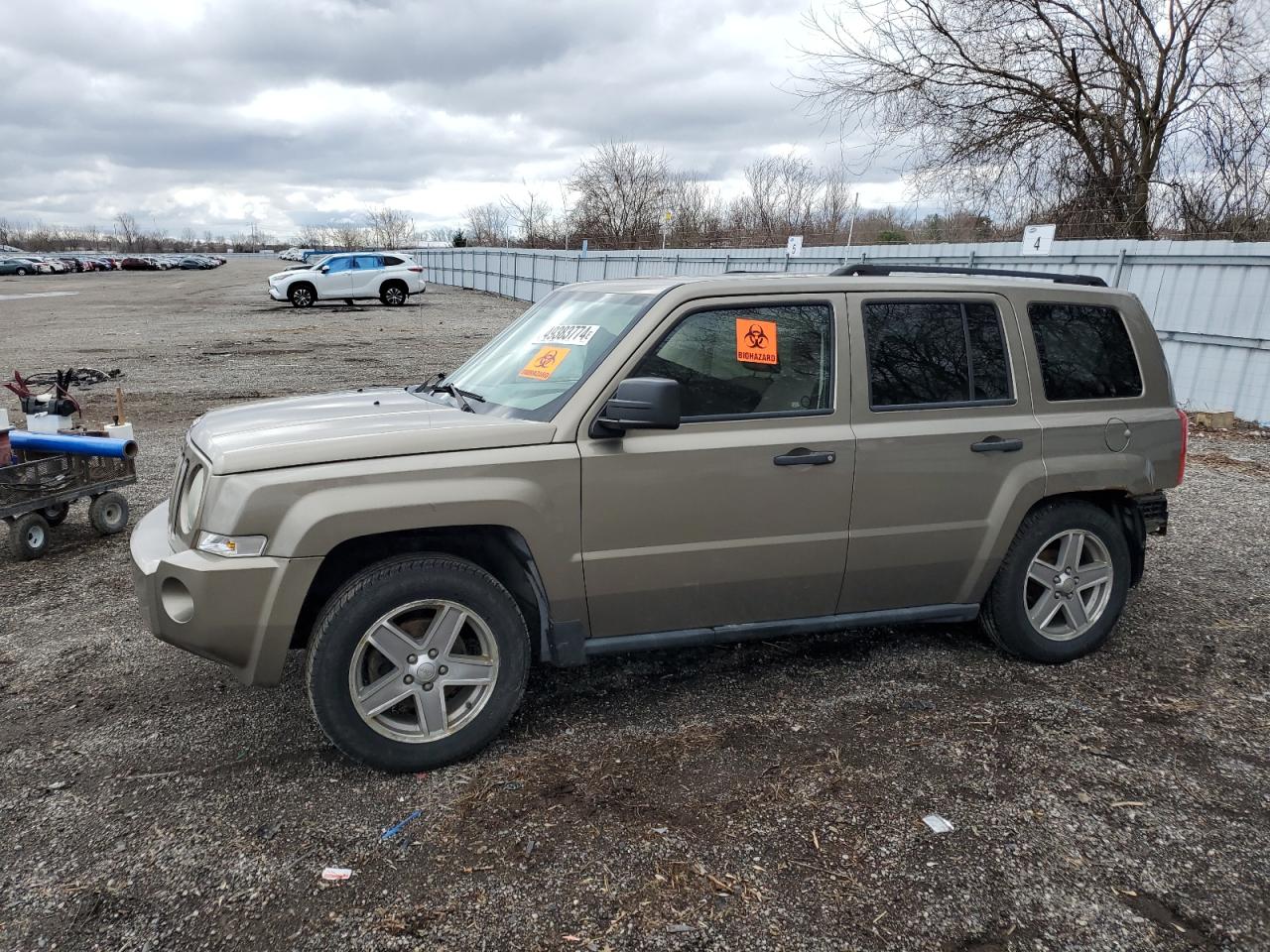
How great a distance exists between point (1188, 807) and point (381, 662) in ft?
9.71

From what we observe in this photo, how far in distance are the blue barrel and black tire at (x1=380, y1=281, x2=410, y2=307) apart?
84.7ft

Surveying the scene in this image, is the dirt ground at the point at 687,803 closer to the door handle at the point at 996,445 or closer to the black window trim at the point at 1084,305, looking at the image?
the door handle at the point at 996,445

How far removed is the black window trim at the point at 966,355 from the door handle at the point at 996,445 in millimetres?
166

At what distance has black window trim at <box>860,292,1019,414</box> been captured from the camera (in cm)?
381

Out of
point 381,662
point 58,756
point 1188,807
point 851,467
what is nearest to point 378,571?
point 381,662

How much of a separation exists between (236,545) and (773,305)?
7.47 ft

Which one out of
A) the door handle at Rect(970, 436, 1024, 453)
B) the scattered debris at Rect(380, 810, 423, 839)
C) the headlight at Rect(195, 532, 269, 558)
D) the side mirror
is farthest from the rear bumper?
the headlight at Rect(195, 532, 269, 558)

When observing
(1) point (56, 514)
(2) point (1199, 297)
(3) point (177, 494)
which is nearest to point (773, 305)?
(3) point (177, 494)

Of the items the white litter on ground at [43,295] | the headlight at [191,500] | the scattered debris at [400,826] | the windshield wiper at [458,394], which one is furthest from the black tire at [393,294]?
the scattered debris at [400,826]

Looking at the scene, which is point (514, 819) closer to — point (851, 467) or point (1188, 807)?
point (851, 467)

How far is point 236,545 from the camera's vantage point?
10.1 ft

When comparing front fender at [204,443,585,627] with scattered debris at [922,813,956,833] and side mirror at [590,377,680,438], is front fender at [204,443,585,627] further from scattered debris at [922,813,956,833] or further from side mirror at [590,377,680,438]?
scattered debris at [922,813,956,833]

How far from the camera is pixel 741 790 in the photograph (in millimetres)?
3211

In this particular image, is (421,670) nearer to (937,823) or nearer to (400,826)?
(400,826)
